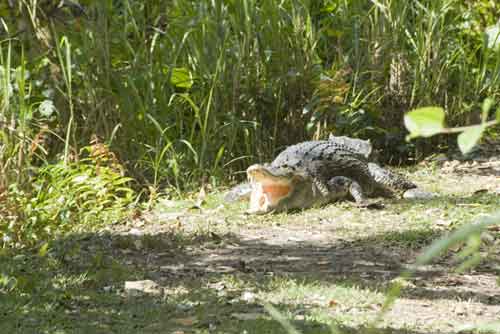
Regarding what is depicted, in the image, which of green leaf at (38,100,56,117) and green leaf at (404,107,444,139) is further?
green leaf at (38,100,56,117)

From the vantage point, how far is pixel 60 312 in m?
4.04

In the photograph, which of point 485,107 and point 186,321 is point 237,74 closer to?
point 186,321

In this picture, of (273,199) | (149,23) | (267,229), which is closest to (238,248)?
(267,229)

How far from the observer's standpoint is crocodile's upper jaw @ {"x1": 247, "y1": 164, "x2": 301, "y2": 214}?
6.33 meters

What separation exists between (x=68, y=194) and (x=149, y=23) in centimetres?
232

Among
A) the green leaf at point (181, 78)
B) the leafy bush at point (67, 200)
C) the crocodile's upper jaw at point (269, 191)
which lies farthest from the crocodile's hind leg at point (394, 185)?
the leafy bush at point (67, 200)

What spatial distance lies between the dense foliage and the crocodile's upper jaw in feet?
2.79

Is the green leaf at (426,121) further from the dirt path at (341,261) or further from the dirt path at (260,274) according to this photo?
the dirt path at (341,261)

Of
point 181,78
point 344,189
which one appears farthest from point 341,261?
point 181,78

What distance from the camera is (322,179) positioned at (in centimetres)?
686

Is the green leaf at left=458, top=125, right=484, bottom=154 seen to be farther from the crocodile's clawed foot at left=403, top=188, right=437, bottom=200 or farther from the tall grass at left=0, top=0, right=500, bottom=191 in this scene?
the crocodile's clawed foot at left=403, top=188, right=437, bottom=200

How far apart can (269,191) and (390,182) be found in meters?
1.17

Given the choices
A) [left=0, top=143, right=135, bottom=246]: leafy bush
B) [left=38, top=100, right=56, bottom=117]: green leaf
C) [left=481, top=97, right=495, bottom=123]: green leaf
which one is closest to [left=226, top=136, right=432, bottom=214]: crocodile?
[left=0, top=143, right=135, bottom=246]: leafy bush

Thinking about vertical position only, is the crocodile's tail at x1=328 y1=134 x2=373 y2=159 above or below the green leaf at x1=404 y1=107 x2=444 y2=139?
below
